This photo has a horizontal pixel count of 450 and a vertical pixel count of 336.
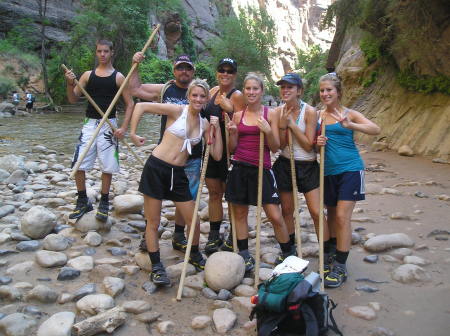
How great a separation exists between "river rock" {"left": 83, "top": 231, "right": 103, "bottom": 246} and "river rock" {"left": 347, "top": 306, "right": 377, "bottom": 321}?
289 cm

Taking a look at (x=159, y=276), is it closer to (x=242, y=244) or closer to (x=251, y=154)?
(x=242, y=244)

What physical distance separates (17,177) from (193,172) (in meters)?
4.57

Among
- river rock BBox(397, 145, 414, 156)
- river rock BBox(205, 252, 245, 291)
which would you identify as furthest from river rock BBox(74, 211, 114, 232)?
river rock BBox(397, 145, 414, 156)

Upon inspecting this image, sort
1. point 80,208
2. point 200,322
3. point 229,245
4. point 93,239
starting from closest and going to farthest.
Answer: point 200,322 → point 229,245 → point 93,239 → point 80,208

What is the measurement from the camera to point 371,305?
3527mm

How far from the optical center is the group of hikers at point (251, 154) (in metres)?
3.89

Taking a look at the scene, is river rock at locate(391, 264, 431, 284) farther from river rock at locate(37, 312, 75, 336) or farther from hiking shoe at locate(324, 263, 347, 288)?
river rock at locate(37, 312, 75, 336)

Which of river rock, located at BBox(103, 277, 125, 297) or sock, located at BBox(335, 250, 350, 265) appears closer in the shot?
river rock, located at BBox(103, 277, 125, 297)

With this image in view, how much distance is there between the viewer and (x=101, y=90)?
4.98m

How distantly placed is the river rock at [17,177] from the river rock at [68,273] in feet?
13.3

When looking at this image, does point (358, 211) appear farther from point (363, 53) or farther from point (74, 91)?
point (363, 53)

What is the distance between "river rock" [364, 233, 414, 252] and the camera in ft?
15.5

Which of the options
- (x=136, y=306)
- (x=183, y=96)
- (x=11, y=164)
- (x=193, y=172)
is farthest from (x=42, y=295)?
(x=11, y=164)

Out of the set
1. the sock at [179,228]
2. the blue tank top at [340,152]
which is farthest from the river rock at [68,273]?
the blue tank top at [340,152]
